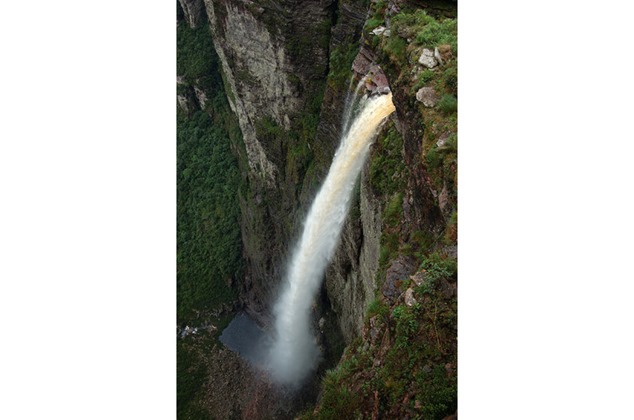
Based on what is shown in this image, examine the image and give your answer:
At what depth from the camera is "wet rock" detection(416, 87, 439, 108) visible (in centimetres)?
840

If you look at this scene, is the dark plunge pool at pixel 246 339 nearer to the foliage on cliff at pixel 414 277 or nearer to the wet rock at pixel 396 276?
the foliage on cliff at pixel 414 277

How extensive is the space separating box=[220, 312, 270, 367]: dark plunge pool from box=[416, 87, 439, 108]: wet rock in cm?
1327

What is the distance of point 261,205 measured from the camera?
21.4m

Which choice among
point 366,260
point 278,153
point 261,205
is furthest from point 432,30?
point 261,205

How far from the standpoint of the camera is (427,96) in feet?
27.8

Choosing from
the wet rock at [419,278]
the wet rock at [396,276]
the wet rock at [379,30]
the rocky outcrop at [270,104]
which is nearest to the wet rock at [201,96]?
the rocky outcrop at [270,104]

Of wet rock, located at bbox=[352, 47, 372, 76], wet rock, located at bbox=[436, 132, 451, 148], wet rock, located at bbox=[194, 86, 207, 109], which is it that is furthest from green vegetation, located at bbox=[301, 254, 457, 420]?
wet rock, located at bbox=[194, 86, 207, 109]

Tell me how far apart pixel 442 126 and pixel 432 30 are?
246 cm

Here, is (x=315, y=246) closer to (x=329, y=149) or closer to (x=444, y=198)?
(x=329, y=149)

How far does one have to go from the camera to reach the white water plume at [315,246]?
12500 mm

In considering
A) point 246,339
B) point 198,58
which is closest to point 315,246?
point 246,339

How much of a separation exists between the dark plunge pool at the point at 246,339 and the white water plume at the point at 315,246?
0.77m

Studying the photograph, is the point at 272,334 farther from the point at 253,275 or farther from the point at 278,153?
the point at 278,153

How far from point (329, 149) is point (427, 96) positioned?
6933mm
